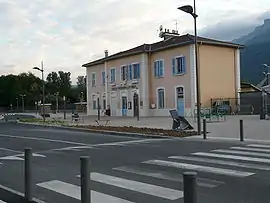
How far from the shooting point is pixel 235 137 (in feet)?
60.2

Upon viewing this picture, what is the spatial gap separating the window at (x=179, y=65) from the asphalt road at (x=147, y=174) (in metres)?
29.0

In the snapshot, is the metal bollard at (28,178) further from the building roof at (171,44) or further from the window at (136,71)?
the window at (136,71)

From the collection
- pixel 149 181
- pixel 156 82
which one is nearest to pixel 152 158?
pixel 149 181

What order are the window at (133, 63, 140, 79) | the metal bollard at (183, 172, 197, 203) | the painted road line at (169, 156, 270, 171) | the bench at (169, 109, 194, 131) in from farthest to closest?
the window at (133, 63, 140, 79)
the bench at (169, 109, 194, 131)
the painted road line at (169, 156, 270, 171)
the metal bollard at (183, 172, 197, 203)

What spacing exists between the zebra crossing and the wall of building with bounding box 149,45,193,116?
29.9 meters

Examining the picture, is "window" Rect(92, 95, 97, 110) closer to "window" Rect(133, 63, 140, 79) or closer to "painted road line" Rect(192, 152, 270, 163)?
"window" Rect(133, 63, 140, 79)

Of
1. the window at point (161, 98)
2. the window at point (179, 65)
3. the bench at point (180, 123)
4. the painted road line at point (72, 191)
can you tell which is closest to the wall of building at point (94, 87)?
the window at point (161, 98)

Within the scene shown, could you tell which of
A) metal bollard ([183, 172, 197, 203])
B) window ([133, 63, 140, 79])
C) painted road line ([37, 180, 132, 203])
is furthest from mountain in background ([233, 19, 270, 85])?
metal bollard ([183, 172, 197, 203])

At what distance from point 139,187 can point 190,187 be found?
4.10 metres

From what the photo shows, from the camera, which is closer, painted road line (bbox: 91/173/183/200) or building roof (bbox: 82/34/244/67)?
painted road line (bbox: 91/173/183/200)

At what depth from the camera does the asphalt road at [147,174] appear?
7.27 metres

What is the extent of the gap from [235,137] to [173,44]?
26436 millimetres

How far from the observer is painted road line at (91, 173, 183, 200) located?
23.9 feet

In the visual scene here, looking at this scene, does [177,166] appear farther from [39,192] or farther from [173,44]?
[173,44]
